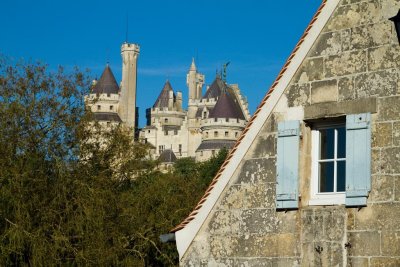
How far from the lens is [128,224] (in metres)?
21.4

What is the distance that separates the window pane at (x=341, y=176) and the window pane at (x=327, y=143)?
18 centimetres

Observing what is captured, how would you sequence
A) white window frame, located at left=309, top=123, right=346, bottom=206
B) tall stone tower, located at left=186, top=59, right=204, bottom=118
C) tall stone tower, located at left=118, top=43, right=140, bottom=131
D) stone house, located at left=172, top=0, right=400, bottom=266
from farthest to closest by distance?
tall stone tower, located at left=186, top=59, right=204, bottom=118 → tall stone tower, located at left=118, top=43, right=140, bottom=131 → white window frame, located at left=309, top=123, right=346, bottom=206 → stone house, located at left=172, top=0, right=400, bottom=266

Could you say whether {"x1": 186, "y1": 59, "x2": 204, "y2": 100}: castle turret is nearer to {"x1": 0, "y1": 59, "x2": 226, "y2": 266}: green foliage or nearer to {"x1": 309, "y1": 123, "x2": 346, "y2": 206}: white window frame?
{"x1": 0, "y1": 59, "x2": 226, "y2": 266}: green foliage

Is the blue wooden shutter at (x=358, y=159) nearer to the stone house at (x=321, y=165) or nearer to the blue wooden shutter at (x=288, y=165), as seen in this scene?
the stone house at (x=321, y=165)

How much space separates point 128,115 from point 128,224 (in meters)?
131

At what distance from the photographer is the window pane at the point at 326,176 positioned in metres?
9.24

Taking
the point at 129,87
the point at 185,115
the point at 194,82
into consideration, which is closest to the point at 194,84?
the point at 194,82

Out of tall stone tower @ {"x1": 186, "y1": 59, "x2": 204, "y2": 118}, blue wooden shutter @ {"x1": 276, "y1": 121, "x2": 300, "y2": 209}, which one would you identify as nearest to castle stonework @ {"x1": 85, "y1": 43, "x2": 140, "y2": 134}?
tall stone tower @ {"x1": 186, "y1": 59, "x2": 204, "y2": 118}

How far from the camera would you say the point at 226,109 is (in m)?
138

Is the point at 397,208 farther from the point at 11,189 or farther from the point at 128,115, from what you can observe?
the point at 128,115

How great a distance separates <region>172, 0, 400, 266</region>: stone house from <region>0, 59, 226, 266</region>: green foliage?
7.86m

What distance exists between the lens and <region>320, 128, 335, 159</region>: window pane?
9344mm

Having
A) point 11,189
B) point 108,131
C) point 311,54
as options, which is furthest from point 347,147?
point 108,131

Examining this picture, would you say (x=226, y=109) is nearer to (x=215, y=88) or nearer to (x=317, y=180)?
(x=215, y=88)
